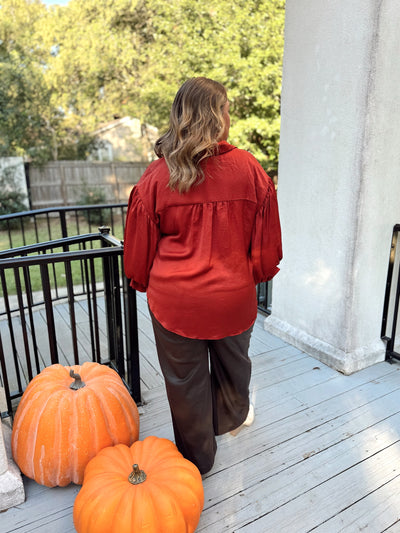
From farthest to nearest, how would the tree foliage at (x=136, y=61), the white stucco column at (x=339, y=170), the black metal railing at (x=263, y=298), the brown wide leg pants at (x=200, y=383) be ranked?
the tree foliage at (x=136, y=61) < the black metal railing at (x=263, y=298) < the white stucco column at (x=339, y=170) < the brown wide leg pants at (x=200, y=383)

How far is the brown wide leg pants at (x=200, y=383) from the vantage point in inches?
64.9

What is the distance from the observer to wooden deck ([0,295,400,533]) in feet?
5.43

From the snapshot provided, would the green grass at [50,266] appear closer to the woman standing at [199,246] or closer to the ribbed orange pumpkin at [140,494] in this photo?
the woman standing at [199,246]

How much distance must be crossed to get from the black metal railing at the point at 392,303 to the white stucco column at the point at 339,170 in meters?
0.05

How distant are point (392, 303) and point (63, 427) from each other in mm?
2363

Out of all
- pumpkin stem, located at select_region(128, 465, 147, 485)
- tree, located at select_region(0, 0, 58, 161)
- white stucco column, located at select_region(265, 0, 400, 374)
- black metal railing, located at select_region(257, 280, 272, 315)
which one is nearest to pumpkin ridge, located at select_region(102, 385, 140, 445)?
pumpkin stem, located at select_region(128, 465, 147, 485)

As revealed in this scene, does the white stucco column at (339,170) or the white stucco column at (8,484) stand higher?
the white stucco column at (339,170)

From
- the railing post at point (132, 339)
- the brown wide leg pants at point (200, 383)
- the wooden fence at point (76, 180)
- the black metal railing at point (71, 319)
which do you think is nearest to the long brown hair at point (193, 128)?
the brown wide leg pants at point (200, 383)

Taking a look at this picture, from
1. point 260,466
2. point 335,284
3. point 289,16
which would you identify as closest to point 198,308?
point 260,466

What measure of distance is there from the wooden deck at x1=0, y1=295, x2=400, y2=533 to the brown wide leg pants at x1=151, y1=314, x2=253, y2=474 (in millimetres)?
227

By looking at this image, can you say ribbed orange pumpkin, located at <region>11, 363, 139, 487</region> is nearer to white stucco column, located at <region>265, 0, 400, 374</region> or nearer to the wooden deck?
the wooden deck

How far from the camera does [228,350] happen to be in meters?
1.72

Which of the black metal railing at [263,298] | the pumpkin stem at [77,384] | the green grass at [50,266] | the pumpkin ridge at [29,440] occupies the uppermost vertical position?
the pumpkin stem at [77,384]

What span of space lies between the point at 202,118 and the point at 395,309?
2162 millimetres
